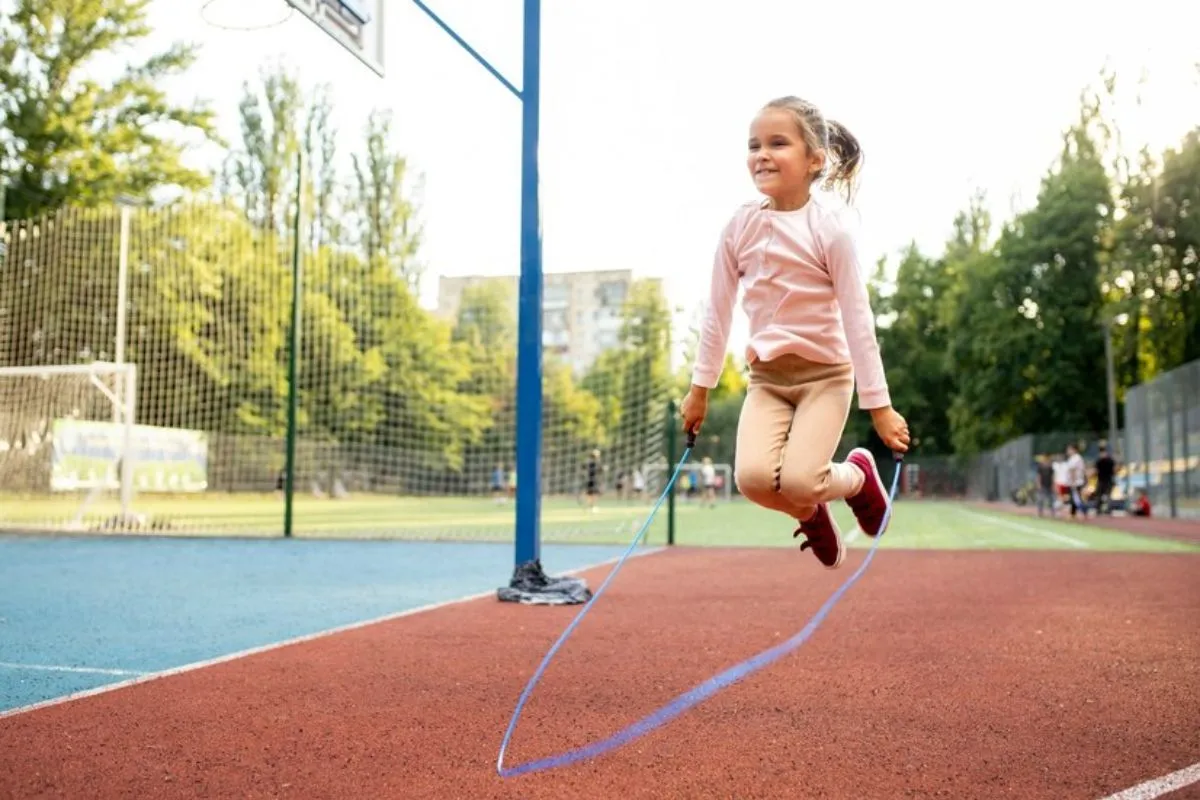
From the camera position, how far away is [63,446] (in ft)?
69.0

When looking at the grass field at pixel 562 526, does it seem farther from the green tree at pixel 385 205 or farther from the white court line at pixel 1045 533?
the green tree at pixel 385 205

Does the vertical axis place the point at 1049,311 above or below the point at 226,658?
above

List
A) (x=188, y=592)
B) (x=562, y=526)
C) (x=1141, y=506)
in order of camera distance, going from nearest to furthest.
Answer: (x=188, y=592), (x=562, y=526), (x=1141, y=506)

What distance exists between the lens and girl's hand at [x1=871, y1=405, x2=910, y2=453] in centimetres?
408

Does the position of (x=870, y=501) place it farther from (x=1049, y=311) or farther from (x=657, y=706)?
(x=1049, y=311)

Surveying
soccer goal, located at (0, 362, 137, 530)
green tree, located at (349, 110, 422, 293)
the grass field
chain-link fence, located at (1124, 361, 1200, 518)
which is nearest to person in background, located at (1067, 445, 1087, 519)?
the grass field

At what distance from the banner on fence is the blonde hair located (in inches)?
661

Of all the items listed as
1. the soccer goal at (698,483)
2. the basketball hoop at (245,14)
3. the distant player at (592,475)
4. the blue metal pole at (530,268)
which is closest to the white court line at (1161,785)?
the blue metal pole at (530,268)

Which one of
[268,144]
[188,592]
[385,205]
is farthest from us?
[268,144]

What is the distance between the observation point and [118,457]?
2236 centimetres

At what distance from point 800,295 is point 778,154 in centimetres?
54

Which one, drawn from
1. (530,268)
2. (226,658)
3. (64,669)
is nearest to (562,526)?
(530,268)

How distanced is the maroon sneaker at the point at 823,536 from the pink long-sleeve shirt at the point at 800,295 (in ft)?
2.15

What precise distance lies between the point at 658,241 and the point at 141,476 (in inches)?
591
